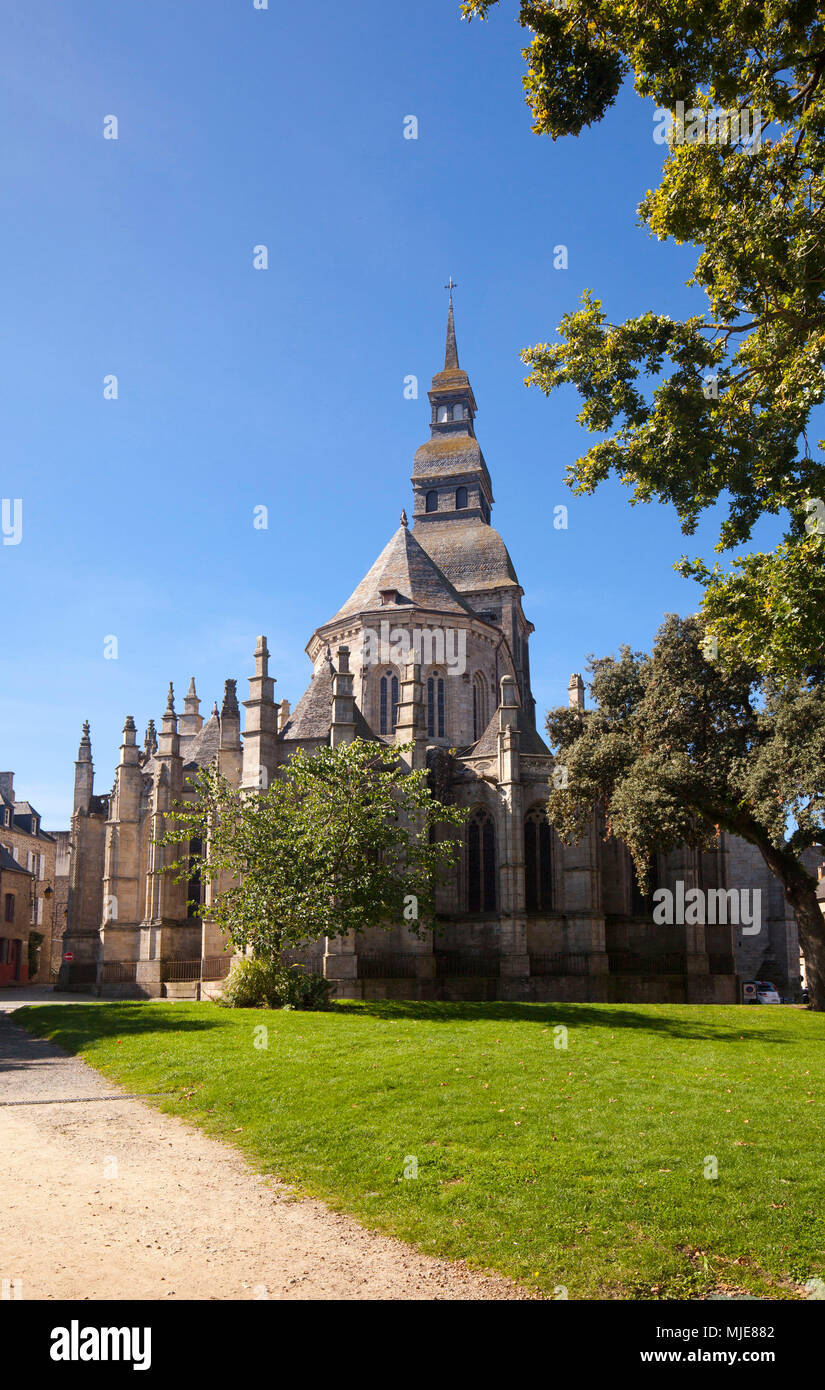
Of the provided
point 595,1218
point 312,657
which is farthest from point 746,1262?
point 312,657

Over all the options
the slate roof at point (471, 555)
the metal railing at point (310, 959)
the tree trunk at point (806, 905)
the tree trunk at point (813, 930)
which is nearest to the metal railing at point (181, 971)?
the metal railing at point (310, 959)

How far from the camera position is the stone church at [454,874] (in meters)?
33.8

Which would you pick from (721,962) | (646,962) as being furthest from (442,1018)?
(721,962)

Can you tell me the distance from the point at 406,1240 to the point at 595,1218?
1.49 metres

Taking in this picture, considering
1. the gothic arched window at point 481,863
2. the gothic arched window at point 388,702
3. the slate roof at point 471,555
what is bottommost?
the gothic arched window at point 481,863

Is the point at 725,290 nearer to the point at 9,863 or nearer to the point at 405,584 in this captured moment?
the point at 405,584

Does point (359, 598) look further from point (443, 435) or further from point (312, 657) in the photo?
point (443, 435)

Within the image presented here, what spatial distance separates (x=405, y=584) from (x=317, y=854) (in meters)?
23.5

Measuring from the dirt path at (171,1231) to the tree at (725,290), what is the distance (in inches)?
333

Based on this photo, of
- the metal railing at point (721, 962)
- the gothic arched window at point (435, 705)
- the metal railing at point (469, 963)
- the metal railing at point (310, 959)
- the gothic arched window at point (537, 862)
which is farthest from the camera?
the gothic arched window at point (435, 705)

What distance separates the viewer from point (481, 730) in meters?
45.9

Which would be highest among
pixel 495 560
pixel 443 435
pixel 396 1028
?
pixel 443 435

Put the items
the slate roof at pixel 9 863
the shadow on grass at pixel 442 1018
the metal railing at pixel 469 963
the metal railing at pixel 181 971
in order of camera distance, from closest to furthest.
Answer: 1. the shadow on grass at pixel 442 1018
2. the metal railing at pixel 469 963
3. the metal railing at pixel 181 971
4. the slate roof at pixel 9 863

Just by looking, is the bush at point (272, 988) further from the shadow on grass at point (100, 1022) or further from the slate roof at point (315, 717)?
the slate roof at point (315, 717)
